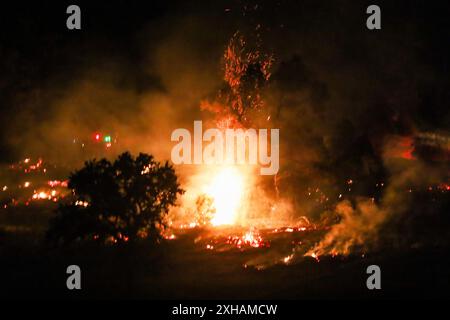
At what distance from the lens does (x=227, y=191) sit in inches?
785

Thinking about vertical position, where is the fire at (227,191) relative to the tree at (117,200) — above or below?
above

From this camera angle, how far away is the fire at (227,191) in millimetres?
18750

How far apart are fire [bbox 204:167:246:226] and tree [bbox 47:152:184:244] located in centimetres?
666

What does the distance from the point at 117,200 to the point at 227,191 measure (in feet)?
29.4

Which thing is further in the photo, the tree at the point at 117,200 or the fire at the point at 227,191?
the fire at the point at 227,191

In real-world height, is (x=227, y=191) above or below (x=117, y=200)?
above

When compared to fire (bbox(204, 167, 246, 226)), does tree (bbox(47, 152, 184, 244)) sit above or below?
below

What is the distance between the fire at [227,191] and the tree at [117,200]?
6.66 m

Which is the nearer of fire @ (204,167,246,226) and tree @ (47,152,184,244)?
tree @ (47,152,184,244)

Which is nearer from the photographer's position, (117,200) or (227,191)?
(117,200)

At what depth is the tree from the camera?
11.0m

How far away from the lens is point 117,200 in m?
11.3
